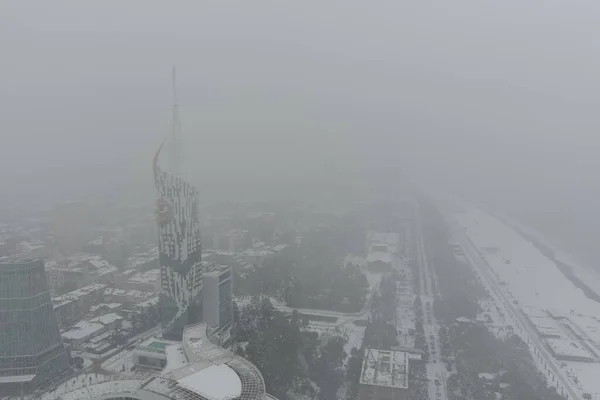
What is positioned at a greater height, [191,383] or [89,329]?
[191,383]

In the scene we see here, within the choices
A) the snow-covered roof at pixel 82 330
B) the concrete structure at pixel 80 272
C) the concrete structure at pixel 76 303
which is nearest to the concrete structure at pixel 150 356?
the snow-covered roof at pixel 82 330

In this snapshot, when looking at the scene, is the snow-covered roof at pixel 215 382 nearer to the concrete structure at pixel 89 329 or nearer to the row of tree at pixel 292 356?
the row of tree at pixel 292 356

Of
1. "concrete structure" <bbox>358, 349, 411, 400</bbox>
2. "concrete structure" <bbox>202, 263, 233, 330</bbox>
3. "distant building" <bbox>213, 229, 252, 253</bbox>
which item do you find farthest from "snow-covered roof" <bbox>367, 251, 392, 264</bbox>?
"concrete structure" <bbox>358, 349, 411, 400</bbox>

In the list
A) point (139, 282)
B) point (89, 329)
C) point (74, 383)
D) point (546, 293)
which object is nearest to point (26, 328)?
point (74, 383)

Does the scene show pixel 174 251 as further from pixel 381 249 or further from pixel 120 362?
pixel 381 249

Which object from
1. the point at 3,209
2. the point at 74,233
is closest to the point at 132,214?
the point at 74,233

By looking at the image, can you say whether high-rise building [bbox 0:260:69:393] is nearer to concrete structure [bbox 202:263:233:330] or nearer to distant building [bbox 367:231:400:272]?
concrete structure [bbox 202:263:233:330]
